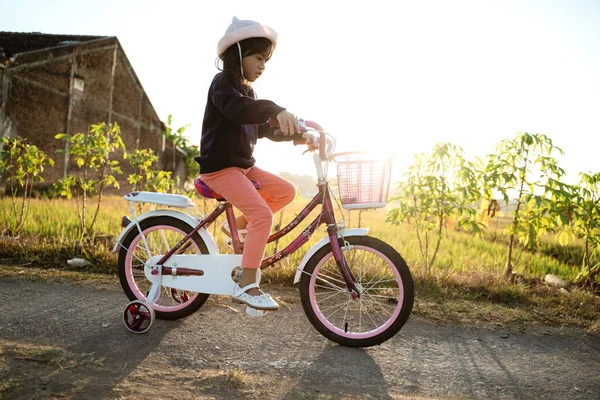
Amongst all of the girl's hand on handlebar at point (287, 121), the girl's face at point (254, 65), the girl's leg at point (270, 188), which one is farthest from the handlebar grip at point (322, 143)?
the girl's face at point (254, 65)

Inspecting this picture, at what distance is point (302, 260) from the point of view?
2941 millimetres

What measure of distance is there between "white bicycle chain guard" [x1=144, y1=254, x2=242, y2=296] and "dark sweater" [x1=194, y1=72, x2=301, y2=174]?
0.59 metres

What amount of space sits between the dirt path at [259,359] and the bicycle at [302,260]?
15 cm

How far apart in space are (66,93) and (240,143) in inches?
460

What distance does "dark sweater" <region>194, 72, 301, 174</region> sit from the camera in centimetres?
270

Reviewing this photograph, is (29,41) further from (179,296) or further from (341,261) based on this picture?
(341,261)

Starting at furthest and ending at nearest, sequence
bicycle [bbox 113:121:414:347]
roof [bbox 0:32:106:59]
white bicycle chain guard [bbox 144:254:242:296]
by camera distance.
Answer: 1. roof [bbox 0:32:106:59]
2. white bicycle chain guard [bbox 144:254:242:296]
3. bicycle [bbox 113:121:414:347]

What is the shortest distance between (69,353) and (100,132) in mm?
3563

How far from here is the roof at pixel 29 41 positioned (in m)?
12.1

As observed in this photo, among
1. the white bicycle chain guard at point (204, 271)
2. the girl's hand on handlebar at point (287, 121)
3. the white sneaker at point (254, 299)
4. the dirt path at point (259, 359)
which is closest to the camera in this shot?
the dirt path at point (259, 359)

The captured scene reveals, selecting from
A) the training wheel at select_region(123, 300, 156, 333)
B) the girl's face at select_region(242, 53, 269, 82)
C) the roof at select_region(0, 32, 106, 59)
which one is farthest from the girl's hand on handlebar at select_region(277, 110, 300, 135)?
the roof at select_region(0, 32, 106, 59)

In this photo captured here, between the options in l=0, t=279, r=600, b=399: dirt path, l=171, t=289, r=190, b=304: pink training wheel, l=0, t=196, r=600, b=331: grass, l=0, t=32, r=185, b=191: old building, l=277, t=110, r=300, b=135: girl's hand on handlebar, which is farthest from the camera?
l=0, t=32, r=185, b=191: old building

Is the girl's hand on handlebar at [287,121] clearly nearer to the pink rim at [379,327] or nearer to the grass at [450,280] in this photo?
the pink rim at [379,327]

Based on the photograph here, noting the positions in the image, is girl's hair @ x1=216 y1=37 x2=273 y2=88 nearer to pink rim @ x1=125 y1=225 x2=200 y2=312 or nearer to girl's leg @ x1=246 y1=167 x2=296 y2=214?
girl's leg @ x1=246 y1=167 x2=296 y2=214
